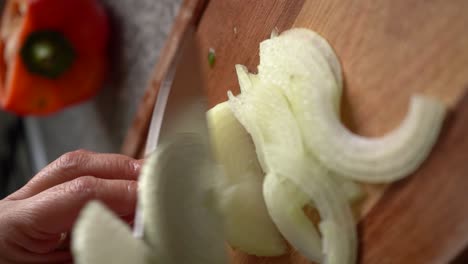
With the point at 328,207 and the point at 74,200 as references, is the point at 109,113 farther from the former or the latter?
the point at 328,207

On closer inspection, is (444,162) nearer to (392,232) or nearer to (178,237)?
(392,232)

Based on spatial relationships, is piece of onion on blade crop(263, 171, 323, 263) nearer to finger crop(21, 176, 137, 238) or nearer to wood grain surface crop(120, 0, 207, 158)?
finger crop(21, 176, 137, 238)

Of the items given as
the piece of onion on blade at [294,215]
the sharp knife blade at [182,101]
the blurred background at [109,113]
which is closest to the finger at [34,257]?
the sharp knife blade at [182,101]

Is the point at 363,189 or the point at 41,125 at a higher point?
the point at 363,189

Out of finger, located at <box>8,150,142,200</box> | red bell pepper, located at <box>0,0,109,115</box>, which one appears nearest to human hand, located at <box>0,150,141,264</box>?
finger, located at <box>8,150,142,200</box>

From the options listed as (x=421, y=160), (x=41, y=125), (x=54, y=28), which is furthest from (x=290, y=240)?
(x=41, y=125)
